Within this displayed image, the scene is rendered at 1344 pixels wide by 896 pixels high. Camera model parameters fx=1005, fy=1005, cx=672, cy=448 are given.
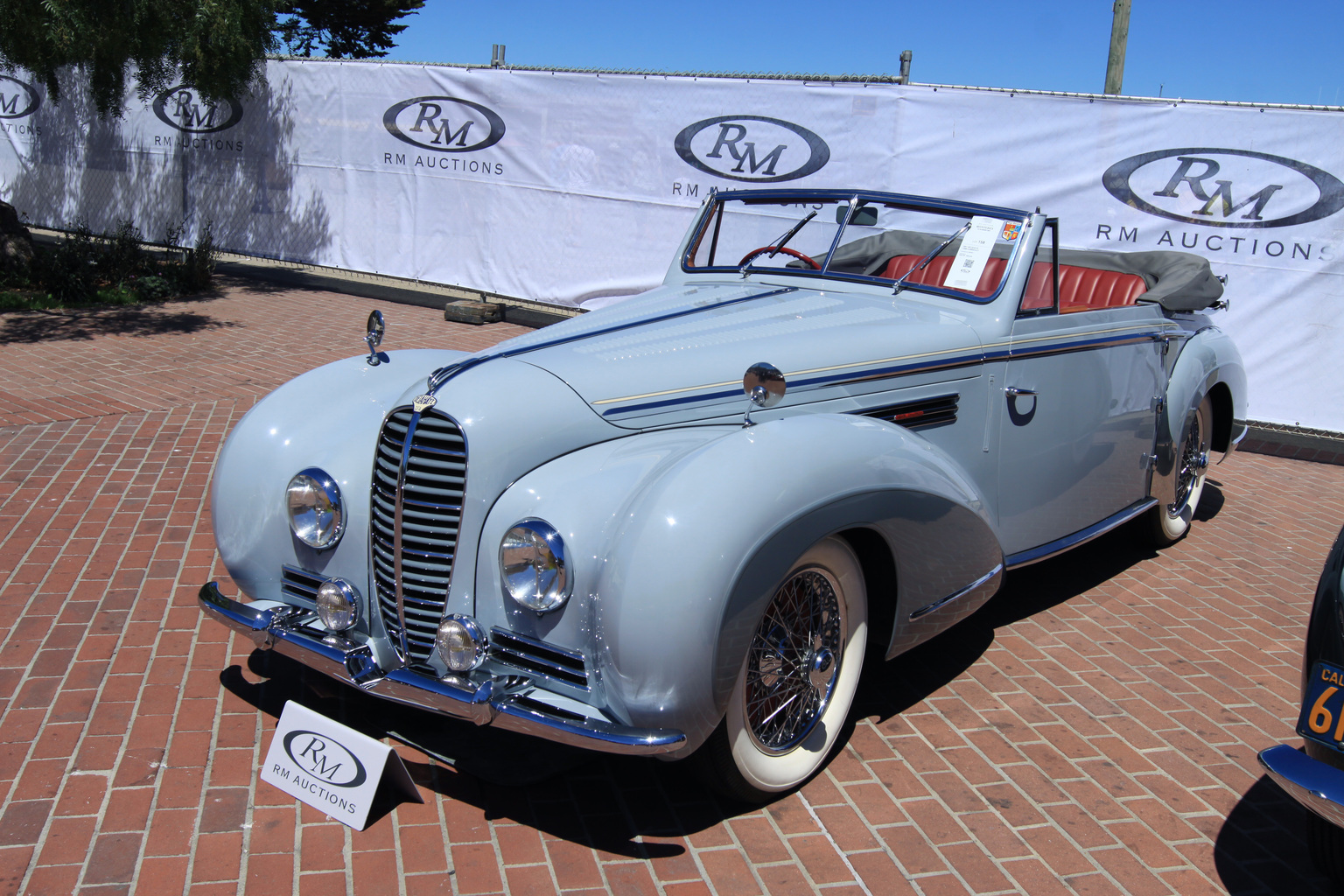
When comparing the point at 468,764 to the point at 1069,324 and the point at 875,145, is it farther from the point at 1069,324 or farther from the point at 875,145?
the point at 875,145

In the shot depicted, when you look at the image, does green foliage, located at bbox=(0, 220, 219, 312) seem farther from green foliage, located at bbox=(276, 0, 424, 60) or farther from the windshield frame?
green foliage, located at bbox=(276, 0, 424, 60)

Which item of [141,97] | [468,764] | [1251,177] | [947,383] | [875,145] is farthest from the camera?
[141,97]

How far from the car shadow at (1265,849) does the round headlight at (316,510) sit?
8.57 ft

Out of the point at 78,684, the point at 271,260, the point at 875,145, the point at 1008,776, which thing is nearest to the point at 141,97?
the point at 271,260

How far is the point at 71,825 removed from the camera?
2.58 meters

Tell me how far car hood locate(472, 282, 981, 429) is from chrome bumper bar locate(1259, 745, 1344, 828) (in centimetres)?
155

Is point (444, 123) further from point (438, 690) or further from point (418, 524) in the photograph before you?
point (438, 690)

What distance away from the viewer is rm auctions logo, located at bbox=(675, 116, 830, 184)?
29.2 feet

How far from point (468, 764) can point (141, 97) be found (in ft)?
36.9

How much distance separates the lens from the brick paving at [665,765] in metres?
2.54

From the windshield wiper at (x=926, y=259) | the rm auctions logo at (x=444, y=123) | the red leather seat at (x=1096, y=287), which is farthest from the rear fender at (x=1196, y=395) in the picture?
the rm auctions logo at (x=444, y=123)

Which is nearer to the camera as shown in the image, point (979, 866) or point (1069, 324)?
point (979, 866)

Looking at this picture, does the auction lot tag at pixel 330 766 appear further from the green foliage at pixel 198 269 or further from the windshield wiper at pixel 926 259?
the green foliage at pixel 198 269

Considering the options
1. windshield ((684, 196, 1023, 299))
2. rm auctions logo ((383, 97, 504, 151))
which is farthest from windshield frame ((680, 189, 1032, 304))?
rm auctions logo ((383, 97, 504, 151))
